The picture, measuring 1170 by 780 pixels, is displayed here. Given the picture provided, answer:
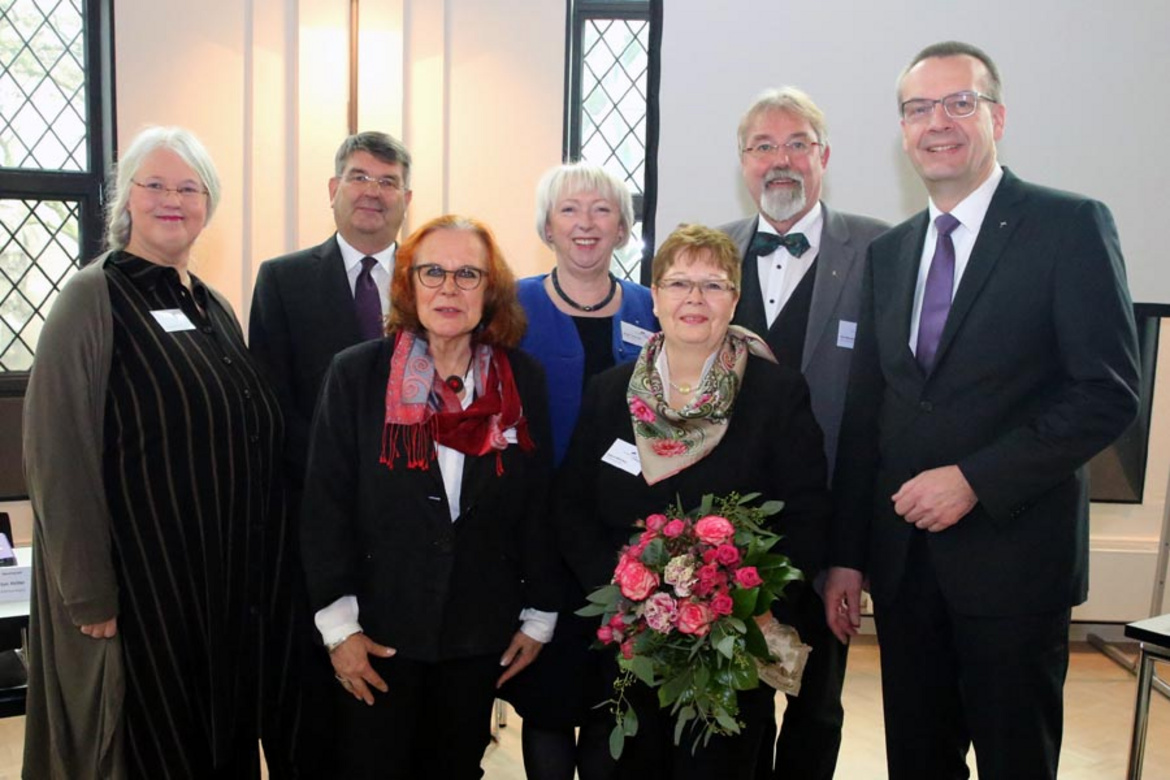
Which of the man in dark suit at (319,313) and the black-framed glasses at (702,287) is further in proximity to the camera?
the man in dark suit at (319,313)

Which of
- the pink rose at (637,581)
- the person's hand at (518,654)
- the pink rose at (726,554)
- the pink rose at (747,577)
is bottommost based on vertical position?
the person's hand at (518,654)

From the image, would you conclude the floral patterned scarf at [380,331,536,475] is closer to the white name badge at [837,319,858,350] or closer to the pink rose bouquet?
the pink rose bouquet

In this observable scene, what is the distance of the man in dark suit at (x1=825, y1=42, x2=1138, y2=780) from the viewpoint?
2.02 m

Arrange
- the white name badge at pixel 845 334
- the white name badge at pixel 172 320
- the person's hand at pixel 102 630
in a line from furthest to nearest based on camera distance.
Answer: the white name badge at pixel 845 334 < the white name badge at pixel 172 320 < the person's hand at pixel 102 630

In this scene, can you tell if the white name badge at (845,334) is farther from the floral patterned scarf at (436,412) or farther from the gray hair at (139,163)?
the gray hair at (139,163)

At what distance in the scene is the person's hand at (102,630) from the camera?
2.26 metres

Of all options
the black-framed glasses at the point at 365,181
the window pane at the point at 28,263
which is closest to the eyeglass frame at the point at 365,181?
the black-framed glasses at the point at 365,181

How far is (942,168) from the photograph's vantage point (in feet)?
7.19

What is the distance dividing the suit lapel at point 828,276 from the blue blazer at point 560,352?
47cm

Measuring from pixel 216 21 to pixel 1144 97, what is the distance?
4.30 meters

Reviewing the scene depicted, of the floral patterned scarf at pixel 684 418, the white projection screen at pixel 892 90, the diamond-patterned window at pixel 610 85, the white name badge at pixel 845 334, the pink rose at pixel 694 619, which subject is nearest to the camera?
the pink rose at pixel 694 619

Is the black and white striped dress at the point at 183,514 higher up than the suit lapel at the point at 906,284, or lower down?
lower down

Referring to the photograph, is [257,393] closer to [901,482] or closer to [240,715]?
[240,715]

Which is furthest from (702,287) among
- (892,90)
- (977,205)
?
(892,90)
